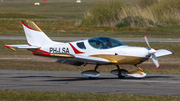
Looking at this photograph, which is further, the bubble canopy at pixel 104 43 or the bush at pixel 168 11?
the bush at pixel 168 11

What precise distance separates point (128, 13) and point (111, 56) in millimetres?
40953

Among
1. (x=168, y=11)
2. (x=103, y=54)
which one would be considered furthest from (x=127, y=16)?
(x=103, y=54)

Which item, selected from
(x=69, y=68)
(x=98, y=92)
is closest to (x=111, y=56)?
(x=98, y=92)

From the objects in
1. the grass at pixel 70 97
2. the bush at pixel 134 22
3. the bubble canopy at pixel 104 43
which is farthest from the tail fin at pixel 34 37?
the bush at pixel 134 22

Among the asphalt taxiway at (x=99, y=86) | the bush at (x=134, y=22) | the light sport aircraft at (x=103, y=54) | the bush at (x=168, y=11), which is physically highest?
the bush at (x=168, y=11)

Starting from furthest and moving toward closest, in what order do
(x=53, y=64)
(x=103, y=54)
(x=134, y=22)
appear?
(x=134, y=22)
(x=53, y=64)
(x=103, y=54)

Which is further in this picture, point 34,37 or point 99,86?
point 34,37

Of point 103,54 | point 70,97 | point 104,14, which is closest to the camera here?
point 70,97

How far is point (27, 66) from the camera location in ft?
71.5

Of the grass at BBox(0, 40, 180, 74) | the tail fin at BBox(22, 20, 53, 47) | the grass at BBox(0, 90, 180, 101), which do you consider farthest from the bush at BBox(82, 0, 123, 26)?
the grass at BBox(0, 90, 180, 101)

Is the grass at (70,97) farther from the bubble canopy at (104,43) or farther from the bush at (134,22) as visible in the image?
the bush at (134,22)

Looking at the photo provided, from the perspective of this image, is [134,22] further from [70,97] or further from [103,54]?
[70,97]

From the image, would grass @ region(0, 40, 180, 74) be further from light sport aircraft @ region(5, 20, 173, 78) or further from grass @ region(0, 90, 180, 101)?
grass @ region(0, 90, 180, 101)

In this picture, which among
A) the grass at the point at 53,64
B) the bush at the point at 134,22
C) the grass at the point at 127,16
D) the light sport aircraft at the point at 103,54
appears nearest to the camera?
the light sport aircraft at the point at 103,54
